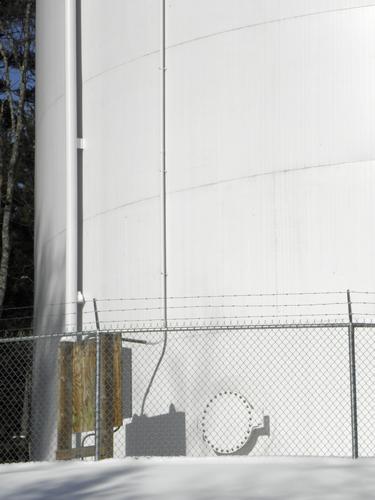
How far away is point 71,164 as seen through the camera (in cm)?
1280

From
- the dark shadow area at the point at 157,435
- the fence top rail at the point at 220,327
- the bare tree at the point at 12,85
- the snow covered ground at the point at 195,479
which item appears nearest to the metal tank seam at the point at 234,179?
the fence top rail at the point at 220,327

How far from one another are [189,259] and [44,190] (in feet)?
11.5

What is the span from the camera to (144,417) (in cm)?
1166

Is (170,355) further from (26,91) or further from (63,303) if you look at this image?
(26,91)

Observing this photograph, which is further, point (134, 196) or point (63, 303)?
point (63, 303)

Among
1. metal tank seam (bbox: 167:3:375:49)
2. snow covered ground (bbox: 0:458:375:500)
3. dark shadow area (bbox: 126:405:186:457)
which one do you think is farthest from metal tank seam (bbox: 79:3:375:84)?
snow covered ground (bbox: 0:458:375:500)

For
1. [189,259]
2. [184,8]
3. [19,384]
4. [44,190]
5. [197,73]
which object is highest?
[184,8]

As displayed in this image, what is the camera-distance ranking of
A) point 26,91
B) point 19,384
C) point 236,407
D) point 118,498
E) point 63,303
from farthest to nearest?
point 26,91 → point 19,384 → point 63,303 → point 236,407 → point 118,498

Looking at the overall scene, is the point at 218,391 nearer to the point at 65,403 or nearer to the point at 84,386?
the point at 84,386

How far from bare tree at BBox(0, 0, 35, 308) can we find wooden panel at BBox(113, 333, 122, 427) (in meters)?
16.3

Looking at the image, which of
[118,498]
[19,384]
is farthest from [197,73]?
[19,384]

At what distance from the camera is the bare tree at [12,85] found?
28.0m

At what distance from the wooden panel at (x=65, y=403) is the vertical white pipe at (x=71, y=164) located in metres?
1.06

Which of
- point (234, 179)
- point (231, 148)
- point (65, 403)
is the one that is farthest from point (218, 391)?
point (231, 148)
